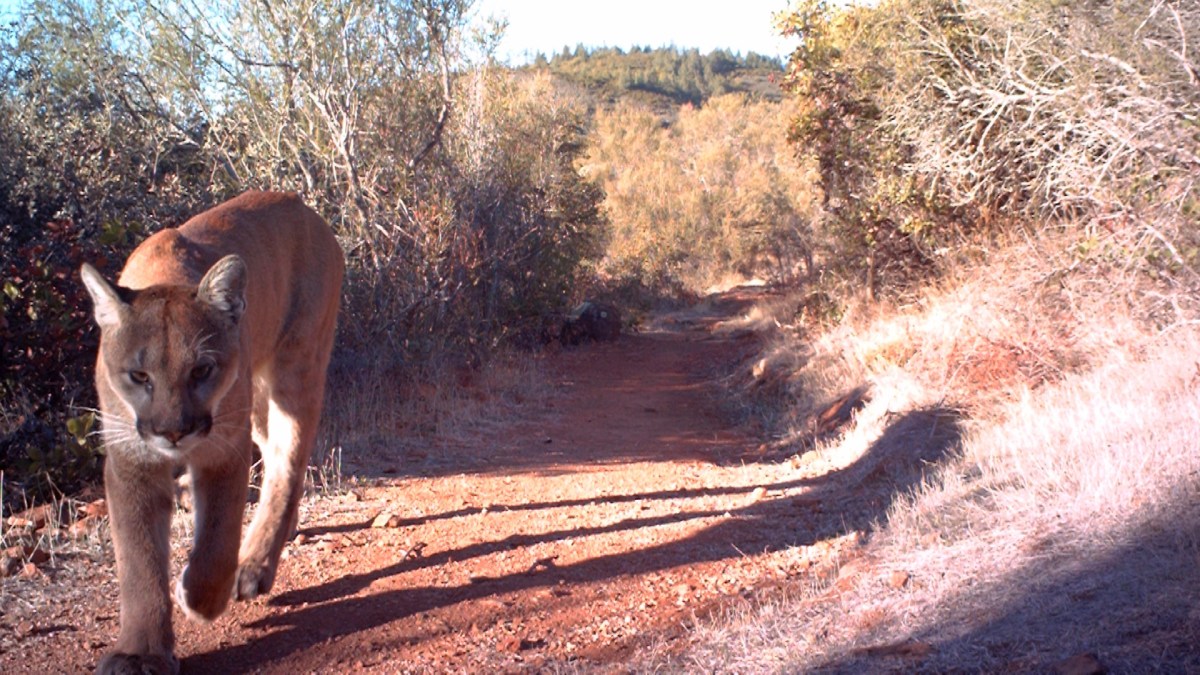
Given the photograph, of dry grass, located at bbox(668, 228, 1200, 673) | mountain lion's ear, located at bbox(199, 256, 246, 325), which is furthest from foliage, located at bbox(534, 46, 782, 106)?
mountain lion's ear, located at bbox(199, 256, 246, 325)

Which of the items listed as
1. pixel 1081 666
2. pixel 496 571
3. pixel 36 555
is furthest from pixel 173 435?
pixel 1081 666

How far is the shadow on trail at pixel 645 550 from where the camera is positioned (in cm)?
427

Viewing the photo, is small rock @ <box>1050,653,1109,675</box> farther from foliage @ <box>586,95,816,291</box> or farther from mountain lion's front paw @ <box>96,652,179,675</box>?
foliage @ <box>586,95,816,291</box>

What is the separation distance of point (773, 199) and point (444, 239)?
61.2 feet

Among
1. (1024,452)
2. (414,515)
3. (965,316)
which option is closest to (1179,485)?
(1024,452)

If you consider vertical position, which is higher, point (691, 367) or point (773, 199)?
point (773, 199)

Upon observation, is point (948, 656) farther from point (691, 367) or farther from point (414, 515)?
point (691, 367)

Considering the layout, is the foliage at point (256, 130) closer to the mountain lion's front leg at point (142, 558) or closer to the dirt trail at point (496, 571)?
the dirt trail at point (496, 571)

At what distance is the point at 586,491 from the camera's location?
696 centimetres

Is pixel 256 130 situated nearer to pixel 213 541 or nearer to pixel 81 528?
pixel 81 528

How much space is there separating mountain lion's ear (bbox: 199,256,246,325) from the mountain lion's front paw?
1311 millimetres

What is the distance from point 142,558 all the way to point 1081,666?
3299 mm

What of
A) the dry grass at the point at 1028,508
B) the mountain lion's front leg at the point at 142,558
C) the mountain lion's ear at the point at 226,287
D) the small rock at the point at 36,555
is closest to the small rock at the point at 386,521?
the small rock at the point at 36,555

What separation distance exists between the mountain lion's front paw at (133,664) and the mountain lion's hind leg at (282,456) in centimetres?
89
